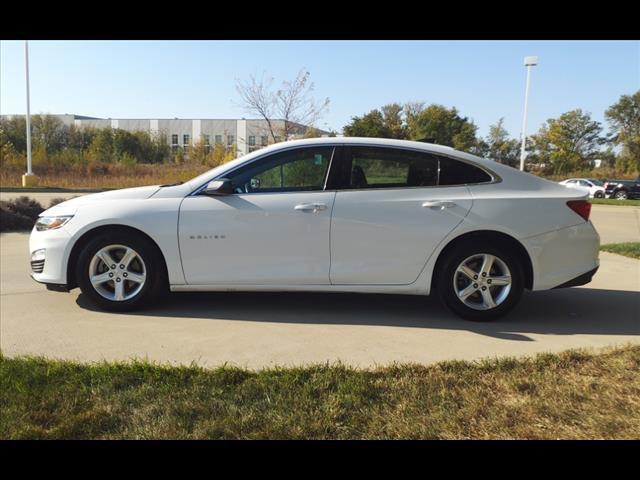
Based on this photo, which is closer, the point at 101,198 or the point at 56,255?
the point at 56,255

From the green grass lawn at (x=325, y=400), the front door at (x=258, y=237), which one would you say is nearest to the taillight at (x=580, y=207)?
the green grass lawn at (x=325, y=400)

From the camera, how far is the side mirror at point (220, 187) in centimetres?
423

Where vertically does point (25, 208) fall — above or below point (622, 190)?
below

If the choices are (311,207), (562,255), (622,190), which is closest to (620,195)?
(622,190)

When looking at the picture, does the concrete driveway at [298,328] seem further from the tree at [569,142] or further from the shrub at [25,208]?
the tree at [569,142]

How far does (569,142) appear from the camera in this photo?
5394 centimetres

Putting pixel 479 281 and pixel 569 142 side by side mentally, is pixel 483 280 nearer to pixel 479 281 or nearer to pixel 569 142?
pixel 479 281

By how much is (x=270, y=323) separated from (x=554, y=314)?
2.66m

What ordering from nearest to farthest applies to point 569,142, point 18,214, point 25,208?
point 18,214 < point 25,208 < point 569,142

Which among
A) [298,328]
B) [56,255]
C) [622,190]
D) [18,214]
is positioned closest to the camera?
[298,328]

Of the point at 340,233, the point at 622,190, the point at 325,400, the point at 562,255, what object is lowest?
the point at 325,400

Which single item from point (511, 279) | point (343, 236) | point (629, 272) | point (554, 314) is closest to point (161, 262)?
point (343, 236)

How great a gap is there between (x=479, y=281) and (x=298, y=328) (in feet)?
5.25
